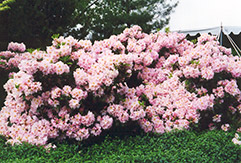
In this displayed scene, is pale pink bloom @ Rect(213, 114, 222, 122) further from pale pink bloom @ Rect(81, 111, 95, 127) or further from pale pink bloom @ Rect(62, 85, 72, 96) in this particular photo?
pale pink bloom @ Rect(62, 85, 72, 96)

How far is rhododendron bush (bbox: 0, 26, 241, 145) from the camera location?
→ 448cm

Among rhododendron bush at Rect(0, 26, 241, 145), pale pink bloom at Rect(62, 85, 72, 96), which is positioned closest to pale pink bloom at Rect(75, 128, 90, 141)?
rhododendron bush at Rect(0, 26, 241, 145)

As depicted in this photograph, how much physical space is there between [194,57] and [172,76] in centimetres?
59

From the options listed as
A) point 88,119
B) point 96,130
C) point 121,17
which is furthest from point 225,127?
point 121,17

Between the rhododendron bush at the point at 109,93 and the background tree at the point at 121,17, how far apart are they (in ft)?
49.2

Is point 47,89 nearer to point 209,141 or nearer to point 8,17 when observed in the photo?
point 209,141

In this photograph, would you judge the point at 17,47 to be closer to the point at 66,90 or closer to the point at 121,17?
the point at 66,90

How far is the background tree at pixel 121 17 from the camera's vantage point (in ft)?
70.7

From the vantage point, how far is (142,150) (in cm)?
427

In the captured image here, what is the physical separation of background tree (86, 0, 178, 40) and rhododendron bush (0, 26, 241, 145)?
1501 cm

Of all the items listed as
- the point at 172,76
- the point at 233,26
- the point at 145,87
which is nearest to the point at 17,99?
the point at 145,87

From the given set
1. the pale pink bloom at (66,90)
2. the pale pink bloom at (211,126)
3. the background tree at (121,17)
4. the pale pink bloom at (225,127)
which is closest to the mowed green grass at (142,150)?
the pale pink bloom at (225,127)

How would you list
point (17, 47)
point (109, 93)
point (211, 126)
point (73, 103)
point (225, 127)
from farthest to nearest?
point (17, 47) → point (211, 126) → point (225, 127) → point (109, 93) → point (73, 103)

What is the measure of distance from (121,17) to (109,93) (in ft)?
58.3
